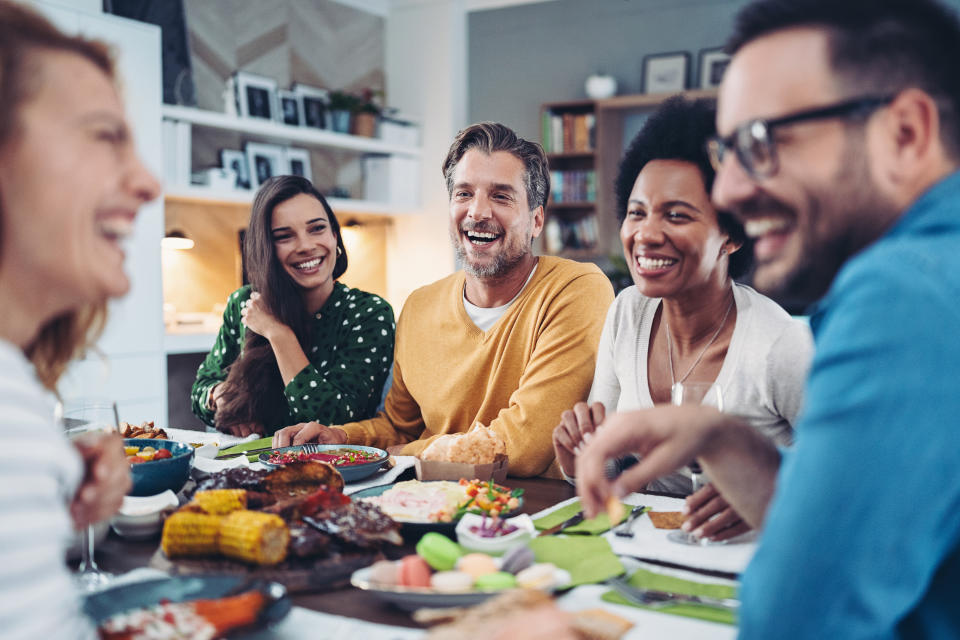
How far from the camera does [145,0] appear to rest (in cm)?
470

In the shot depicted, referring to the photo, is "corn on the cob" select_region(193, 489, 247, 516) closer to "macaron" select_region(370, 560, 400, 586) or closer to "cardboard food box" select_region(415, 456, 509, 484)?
"macaron" select_region(370, 560, 400, 586)

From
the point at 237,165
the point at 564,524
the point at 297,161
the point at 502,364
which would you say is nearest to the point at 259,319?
the point at 502,364

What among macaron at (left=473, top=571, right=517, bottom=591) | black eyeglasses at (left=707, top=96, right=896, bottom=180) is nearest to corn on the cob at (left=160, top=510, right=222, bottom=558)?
macaron at (left=473, top=571, right=517, bottom=591)

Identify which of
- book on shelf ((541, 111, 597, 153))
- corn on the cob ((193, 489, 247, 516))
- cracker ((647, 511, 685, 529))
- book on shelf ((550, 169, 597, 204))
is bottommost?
cracker ((647, 511, 685, 529))

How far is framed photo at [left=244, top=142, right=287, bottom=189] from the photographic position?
18.0 ft

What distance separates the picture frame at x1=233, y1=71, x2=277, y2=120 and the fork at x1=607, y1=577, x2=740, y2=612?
4934mm

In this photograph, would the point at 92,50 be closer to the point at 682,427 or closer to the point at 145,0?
the point at 682,427

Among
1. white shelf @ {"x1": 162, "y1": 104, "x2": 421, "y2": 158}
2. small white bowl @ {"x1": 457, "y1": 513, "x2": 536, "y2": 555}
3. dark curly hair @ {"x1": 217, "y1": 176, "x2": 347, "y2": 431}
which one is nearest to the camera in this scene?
small white bowl @ {"x1": 457, "y1": 513, "x2": 536, "y2": 555}

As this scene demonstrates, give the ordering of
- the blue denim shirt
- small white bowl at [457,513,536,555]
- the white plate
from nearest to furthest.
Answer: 1. the blue denim shirt
2. the white plate
3. small white bowl at [457,513,536,555]

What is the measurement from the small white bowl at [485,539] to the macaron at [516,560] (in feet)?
0.29

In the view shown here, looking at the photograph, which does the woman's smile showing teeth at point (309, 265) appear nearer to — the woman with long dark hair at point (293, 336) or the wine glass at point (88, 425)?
the woman with long dark hair at point (293, 336)

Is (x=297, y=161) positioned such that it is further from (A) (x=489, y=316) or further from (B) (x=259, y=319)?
(A) (x=489, y=316)

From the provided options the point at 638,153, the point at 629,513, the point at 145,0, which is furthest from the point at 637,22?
the point at 629,513

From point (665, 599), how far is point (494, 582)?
0.22m
